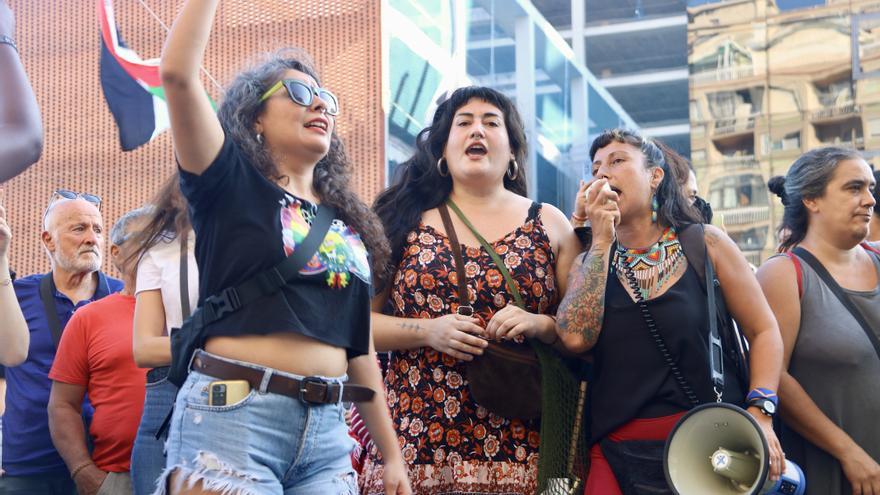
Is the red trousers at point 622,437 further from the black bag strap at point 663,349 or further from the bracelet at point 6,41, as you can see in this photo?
the bracelet at point 6,41

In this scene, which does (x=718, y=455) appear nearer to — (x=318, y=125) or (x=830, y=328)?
(x=830, y=328)

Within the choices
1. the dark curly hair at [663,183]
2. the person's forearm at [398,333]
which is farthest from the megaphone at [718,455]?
the person's forearm at [398,333]

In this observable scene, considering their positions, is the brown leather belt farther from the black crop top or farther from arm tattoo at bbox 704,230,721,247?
arm tattoo at bbox 704,230,721,247

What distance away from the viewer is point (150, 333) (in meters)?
3.91

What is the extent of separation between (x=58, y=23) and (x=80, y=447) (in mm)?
28545

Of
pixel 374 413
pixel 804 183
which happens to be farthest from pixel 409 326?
pixel 804 183

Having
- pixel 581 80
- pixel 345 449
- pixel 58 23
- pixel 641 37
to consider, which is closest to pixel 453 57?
pixel 581 80

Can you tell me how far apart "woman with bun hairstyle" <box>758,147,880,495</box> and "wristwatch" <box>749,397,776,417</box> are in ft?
2.08

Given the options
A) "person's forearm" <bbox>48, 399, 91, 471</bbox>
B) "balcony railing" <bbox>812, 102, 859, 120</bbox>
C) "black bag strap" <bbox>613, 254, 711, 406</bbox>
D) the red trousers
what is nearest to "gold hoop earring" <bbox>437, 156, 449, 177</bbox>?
"black bag strap" <bbox>613, 254, 711, 406</bbox>

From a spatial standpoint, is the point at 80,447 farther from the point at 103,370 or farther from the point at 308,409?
the point at 308,409

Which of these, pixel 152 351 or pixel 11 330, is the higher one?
pixel 11 330

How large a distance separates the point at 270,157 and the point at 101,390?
7.21ft

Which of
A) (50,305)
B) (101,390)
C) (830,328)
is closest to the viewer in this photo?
(830,328)

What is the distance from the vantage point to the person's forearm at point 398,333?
A: 3861 millimetres
